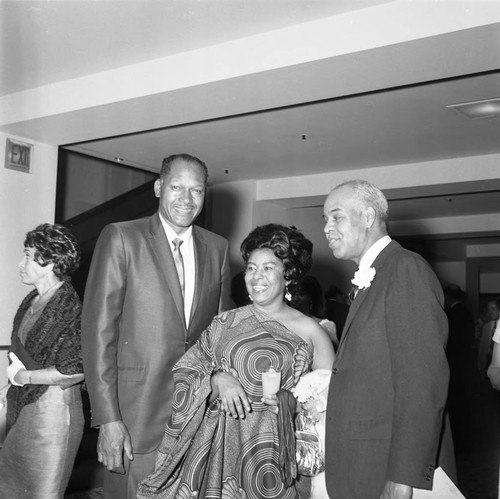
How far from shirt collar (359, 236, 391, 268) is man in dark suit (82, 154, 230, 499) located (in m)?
0.80

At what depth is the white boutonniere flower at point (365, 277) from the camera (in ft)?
6.45

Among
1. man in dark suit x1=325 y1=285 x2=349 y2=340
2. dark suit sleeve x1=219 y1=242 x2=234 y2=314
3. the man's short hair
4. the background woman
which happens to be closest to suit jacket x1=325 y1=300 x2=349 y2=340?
man in dark suit x1=325 y1=285 x2=349 y2=340

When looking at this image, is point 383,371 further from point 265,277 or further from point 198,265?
point 198,265

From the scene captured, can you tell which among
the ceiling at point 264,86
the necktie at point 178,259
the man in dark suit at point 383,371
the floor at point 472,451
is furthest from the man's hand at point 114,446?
the ceiling at point 264,86

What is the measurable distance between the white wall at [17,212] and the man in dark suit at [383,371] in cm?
401

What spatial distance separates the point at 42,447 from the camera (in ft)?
9.34

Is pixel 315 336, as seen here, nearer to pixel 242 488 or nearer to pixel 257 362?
pixel 257 362

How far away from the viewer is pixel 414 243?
1024 cm

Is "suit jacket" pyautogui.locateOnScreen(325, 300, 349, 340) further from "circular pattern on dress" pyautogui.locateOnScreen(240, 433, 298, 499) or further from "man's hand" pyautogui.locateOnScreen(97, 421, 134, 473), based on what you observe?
"man's hand" pyautogui.locateOnScreen(97, 421, 134, 473)

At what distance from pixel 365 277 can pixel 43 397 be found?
5.31 feet

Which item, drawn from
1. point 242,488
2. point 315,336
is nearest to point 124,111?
point 315,336

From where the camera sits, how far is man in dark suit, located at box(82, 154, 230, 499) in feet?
7.88

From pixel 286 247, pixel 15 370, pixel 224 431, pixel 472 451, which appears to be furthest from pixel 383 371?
pixel 472 451

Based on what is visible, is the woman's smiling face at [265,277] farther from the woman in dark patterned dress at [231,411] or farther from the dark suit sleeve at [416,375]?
the dark suit sleeve at [416,375]
